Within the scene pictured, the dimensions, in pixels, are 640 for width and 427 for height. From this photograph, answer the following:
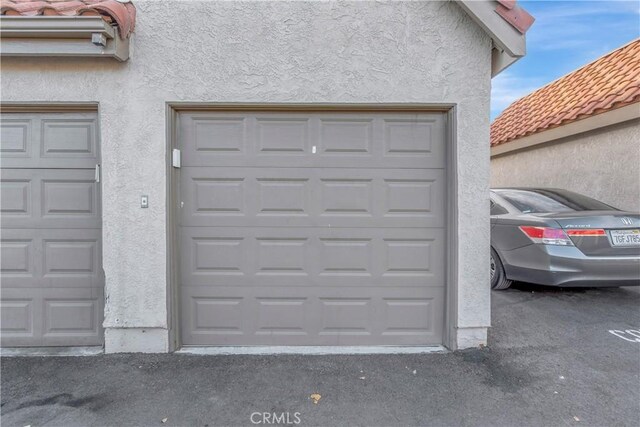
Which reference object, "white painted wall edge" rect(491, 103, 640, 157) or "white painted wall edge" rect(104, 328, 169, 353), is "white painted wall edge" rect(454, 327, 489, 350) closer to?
"white painted wall edge" rect(104, 328, 169, 353)

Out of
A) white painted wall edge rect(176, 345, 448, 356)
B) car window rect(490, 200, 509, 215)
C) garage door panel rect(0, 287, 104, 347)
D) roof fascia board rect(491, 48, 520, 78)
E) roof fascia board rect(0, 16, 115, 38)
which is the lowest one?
white painted wall edge rect(176, 345, 448, 356)

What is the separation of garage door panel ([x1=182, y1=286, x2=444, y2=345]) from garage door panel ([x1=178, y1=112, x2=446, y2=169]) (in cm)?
129

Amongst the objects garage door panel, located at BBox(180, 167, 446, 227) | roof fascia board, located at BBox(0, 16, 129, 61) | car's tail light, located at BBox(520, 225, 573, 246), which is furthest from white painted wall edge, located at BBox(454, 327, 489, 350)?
roof fascia board, located at BBox(0, 16, 129, 61)

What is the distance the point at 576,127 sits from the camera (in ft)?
19.9

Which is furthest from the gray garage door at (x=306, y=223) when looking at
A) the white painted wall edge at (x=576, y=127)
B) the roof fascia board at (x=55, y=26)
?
the white painted wall edge at (x=576, y=127)

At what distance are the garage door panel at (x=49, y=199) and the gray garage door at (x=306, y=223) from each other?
3.09 ft

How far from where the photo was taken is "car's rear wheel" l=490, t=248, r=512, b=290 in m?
4.83

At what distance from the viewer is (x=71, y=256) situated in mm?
3322

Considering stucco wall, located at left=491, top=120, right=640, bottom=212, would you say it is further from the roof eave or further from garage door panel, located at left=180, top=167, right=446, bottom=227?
garage door panel, located at left=180, top=167, right=446, bottom=227

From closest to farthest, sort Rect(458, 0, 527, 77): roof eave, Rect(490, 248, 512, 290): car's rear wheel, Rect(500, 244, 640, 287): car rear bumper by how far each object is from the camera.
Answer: Rect(458, 0, 527, 77): roof eave < Rect(500, 244, 640, 287): car rear bumper < Rect(490, 248, 512, 290): car's rear wheel

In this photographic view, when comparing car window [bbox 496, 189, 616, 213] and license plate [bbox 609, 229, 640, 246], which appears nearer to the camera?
license plate [bbox 609, 229, 640, 246]

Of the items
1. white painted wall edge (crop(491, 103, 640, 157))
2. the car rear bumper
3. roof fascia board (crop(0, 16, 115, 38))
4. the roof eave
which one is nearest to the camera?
roof fascia board (crop(0, 16, 115, 38))

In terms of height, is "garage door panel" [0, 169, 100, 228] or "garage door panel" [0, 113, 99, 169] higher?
"garage door panel" [0, 113, 99, 169]

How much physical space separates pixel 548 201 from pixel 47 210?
612 centimetres
